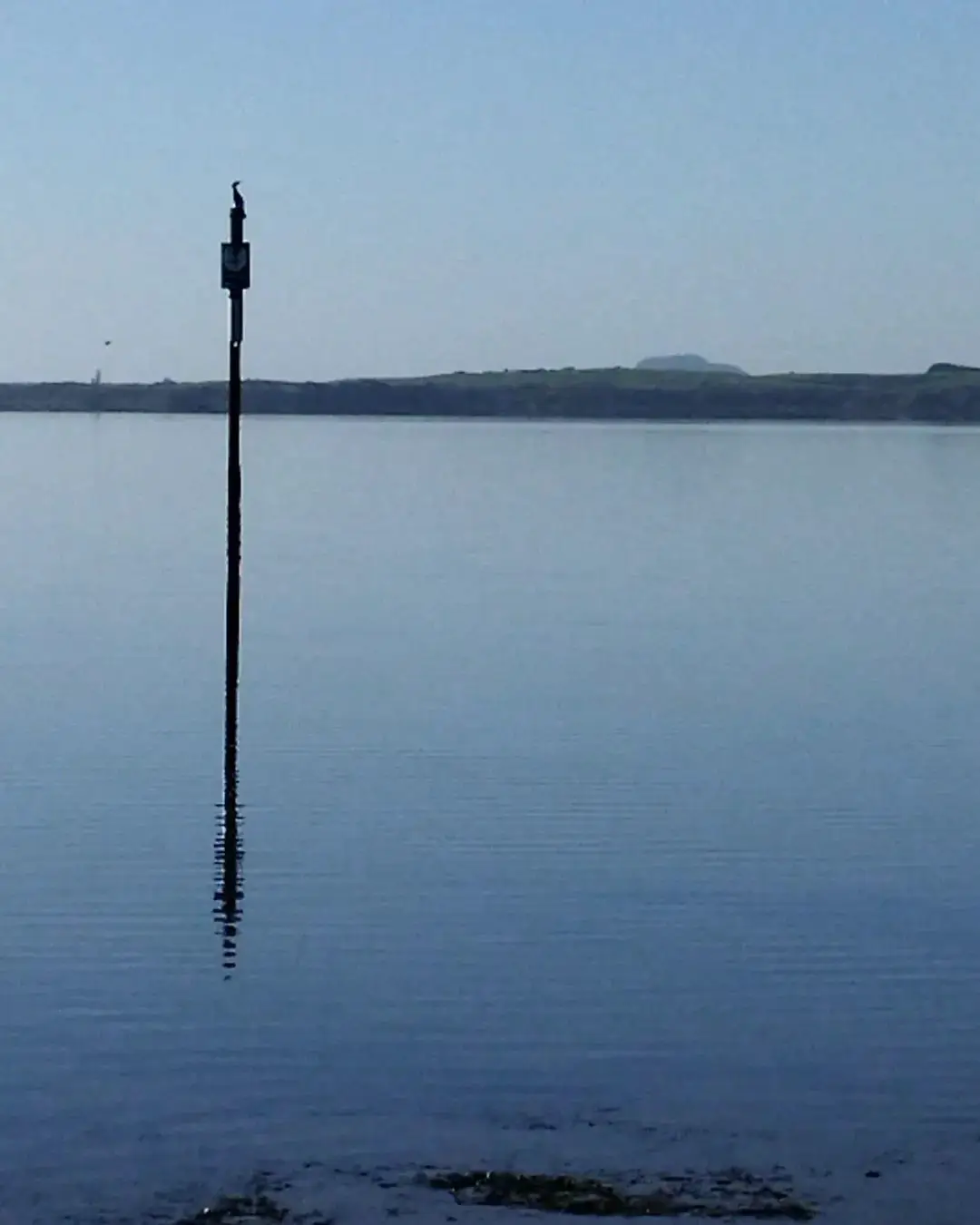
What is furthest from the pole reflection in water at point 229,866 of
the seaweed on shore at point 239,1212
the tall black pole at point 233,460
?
the seaweed on shore at point 239,1212

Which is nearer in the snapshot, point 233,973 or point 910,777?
point 233,973

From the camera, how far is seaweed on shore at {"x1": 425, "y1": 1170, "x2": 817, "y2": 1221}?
33.5 feet

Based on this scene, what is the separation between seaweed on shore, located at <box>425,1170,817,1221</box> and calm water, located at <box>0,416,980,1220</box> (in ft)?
3.24

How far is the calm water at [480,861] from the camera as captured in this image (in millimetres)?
12250

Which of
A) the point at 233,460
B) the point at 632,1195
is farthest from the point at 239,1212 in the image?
the point at 233,460

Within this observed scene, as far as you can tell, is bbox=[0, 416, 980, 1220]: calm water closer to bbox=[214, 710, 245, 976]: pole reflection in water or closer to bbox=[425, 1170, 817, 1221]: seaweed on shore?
bbox=[214, 710, 245, 976]: pole reflection in water

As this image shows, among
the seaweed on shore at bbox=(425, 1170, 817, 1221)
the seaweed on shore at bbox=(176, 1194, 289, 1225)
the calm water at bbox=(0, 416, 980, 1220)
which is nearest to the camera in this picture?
the seaweed on shore at bbox=(176, 1194, 289, 1225)

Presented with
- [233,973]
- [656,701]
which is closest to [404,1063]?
[233,973]

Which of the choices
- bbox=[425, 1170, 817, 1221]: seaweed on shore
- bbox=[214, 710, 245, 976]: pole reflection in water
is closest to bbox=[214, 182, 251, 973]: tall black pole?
bbox=[214, 710, 245, 976]: pole reflection in water

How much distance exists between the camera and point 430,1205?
33.9 ft

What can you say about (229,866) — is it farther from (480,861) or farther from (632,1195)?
(632,1195)

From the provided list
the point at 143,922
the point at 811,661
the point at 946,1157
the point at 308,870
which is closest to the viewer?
the point at 946,1157

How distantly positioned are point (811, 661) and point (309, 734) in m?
9.19

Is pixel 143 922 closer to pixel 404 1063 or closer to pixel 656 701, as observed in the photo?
pixel 404 1063
